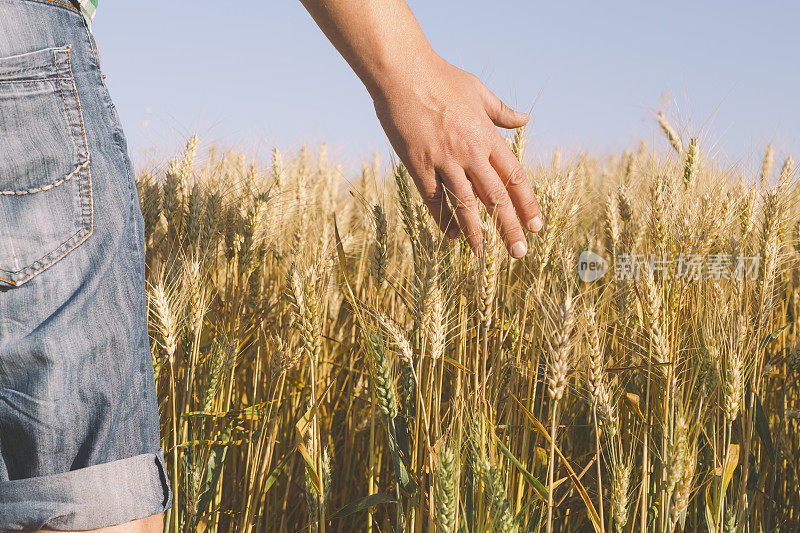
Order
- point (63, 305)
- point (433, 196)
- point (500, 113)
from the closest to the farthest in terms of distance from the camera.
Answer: point (63, 305), point (433, 196), point (500, 113)

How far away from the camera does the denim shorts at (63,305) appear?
69 centimetres

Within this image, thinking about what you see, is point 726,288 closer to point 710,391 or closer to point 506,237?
point 710,391

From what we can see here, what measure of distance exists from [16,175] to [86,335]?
19 cm

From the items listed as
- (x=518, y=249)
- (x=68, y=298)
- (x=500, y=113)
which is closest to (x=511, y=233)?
(x=518, y=249)

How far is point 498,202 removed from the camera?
1.13 m

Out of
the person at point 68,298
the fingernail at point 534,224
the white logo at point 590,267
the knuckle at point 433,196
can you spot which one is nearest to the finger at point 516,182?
the fingernail at point 534,224

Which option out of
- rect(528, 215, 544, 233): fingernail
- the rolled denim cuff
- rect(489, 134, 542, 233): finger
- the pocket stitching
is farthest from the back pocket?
rect(528, 215, 544, 233): fingernail

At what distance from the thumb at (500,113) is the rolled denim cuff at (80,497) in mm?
874

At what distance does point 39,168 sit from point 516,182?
2.61ft

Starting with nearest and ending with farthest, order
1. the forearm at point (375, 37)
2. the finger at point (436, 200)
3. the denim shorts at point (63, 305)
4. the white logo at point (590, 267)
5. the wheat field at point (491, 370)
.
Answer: the denim shorts at point (63, 305) → the forearm at point (375, 37) → the finger at point (436, 200) → the wheat field at point (491, 370) → the white logo at point (590, 267)

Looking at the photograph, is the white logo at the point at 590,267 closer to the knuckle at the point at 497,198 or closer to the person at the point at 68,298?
the knuckle at the point at 497,198

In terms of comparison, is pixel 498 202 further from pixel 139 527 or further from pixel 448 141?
pixel 139 527

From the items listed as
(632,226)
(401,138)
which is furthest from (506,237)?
(632,226)

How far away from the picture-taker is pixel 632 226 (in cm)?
184
